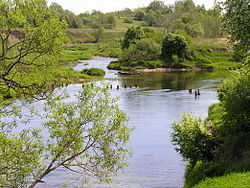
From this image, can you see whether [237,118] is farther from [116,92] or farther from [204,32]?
[204,32]

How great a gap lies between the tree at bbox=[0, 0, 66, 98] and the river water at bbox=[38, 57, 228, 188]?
41.4ft

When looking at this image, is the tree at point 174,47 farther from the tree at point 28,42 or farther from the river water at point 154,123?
the tree at point 28,42

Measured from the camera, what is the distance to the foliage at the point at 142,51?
121 m

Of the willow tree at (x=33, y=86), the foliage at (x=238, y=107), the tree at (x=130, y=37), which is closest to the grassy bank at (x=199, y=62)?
the tree at (x=130, y=37)

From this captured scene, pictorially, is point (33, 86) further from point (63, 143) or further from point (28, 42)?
point (63, 143)

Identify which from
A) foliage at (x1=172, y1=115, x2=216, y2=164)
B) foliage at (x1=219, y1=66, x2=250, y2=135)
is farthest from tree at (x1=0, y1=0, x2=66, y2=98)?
foliage at (x1=219, y1=66, x2=250, y2=135)

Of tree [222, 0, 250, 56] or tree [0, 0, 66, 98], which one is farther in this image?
tree [222, 0, 250, 56]

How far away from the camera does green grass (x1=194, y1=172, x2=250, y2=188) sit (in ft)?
65.2

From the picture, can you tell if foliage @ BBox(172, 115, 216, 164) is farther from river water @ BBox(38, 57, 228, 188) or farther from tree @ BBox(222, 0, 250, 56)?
tree @ BBox(222, 0, 250, 56)

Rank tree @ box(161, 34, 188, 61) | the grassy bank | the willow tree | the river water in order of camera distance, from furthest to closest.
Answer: tree @ box(161, 34, 188, 61) → the grassy bank → the river water → the willow tree

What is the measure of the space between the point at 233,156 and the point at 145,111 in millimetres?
28805

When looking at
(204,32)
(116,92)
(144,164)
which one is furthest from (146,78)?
(204,32)

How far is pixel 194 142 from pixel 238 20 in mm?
9029

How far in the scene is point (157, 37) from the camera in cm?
13650
